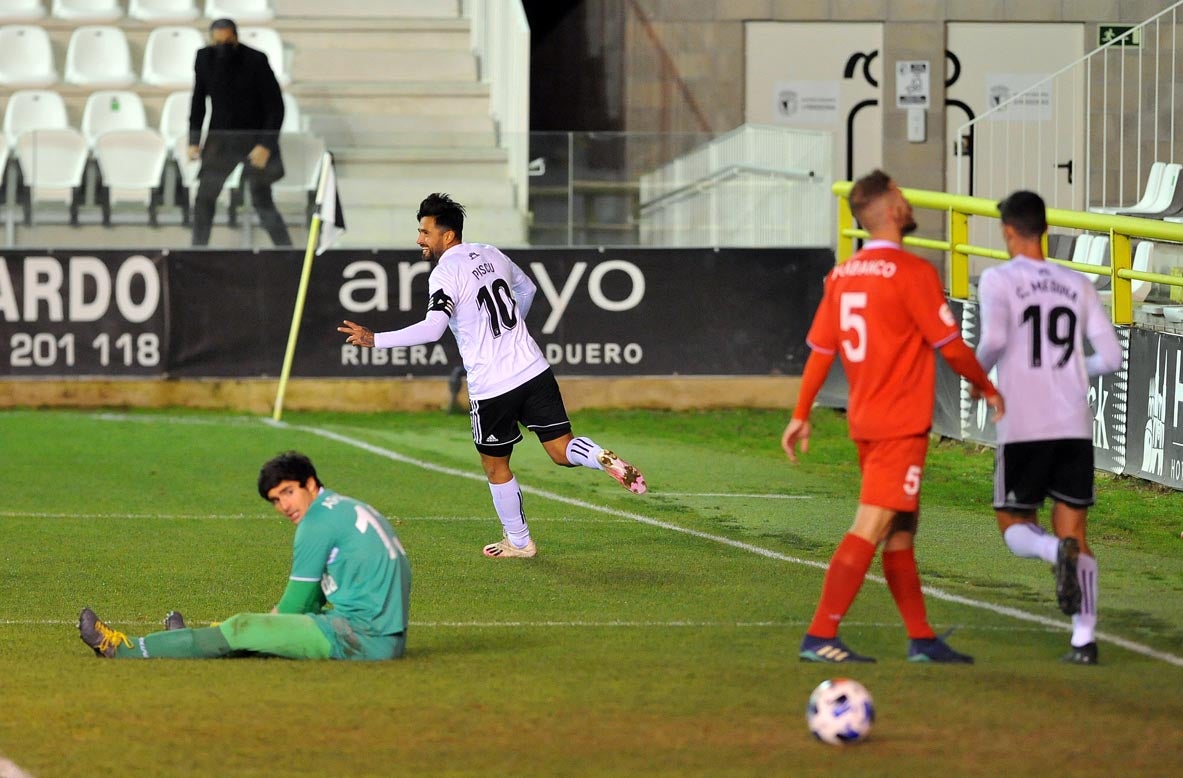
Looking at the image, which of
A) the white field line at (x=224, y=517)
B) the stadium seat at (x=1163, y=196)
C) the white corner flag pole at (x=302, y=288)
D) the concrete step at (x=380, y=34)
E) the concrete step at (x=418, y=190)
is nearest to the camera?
the white field line at (x=224, y=517)

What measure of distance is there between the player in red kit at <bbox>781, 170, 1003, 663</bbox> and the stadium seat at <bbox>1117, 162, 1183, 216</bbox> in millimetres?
10006

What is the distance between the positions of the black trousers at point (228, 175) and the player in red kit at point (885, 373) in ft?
39.7

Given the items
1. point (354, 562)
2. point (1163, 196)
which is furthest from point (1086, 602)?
point (1163, 196)

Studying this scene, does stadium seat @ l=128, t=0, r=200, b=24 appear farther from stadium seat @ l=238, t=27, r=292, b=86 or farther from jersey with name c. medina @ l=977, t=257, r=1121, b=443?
jersey with name c. medina @ l=977, t=257, r=1121, b=443

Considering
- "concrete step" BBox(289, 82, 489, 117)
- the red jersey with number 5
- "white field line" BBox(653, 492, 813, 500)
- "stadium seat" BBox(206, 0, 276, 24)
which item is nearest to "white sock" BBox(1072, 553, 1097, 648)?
the red jersey with number 5

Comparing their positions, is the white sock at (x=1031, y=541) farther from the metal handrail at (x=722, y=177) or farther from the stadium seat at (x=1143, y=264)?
the metal handrail at (x=722, y=177)

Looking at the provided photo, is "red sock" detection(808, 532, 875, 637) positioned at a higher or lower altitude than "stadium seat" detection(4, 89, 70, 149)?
lower

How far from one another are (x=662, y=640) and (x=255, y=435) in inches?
351

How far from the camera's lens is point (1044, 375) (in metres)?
6.60

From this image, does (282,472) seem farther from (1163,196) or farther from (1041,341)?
(1163,196)

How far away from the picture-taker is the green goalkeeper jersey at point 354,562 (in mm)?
6504

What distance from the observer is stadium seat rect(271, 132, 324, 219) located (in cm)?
1802

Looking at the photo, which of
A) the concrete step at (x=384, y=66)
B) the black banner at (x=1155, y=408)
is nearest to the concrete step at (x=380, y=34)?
the concrete step at (x=384, y=66)

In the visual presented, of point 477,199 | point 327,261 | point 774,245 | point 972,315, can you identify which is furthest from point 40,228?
point 972,315
